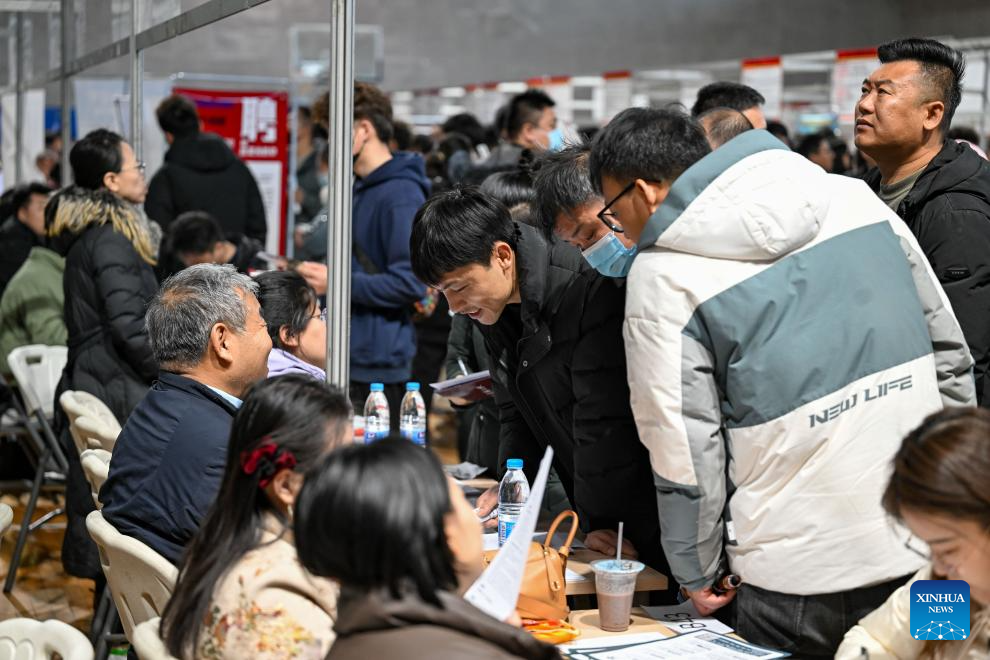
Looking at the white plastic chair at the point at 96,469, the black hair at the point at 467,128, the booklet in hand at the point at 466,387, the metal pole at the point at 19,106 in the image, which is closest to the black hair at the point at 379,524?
the white plastic chair at the point at 96,469

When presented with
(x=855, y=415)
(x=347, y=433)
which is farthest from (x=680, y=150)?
(x=347, y=433)

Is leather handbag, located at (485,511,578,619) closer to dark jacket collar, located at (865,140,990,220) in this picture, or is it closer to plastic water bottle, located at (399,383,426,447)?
dark jacket collar, located at (865,140,990,220)

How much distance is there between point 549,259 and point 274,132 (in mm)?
4769

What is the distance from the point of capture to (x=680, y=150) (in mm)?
2189

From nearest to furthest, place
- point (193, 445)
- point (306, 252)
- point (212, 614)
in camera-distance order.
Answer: point (212, 614)
point (193, 445)
point (306, 252)

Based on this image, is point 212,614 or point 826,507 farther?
point 826,507

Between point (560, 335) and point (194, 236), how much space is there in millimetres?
2746

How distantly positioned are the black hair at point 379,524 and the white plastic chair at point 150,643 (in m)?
0.42

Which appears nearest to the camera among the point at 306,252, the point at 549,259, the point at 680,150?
the point at 680,150

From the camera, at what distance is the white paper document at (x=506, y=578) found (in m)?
1.76

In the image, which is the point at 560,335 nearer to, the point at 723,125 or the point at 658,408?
the point at 658,408

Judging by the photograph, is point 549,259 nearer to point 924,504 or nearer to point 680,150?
point 680,150

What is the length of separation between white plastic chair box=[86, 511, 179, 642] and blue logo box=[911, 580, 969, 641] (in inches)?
49.3

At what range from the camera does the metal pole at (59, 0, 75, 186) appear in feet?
23.7
